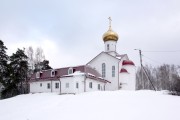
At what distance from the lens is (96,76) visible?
99.8ft

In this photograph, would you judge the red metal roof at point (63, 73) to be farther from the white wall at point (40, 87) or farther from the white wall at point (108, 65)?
the white wall at point (108, 65)

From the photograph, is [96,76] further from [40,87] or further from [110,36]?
[40,87]

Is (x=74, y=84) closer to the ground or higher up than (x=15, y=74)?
closer to the ground

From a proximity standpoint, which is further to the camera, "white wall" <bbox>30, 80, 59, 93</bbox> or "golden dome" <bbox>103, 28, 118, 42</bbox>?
"golden dome" <bbox>103, 28, 118, 42</bbox>

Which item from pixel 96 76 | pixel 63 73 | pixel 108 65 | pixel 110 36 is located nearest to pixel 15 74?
pixel 63 73

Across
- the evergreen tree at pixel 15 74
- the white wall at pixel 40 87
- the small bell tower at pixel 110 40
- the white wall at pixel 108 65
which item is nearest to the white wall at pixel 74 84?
the white wall at pixel 40 87

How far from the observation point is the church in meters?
27.2

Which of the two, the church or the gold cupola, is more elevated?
the gold cupola

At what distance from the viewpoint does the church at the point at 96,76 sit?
27.2m

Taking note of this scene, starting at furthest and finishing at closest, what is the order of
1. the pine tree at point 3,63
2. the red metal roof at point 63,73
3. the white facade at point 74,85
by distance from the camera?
the pine tree at point 3,63 → the red metal roof at point 63,73 → the white facade at point 74,85

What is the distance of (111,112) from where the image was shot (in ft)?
44.0

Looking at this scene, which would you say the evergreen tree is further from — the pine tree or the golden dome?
the golden dome

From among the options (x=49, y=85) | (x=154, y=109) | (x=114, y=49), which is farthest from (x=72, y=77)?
(x=154, y=109)

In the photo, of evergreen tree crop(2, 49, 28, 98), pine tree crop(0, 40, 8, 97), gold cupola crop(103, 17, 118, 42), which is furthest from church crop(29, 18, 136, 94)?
pine tree crop(0, 40, 8, 97)
